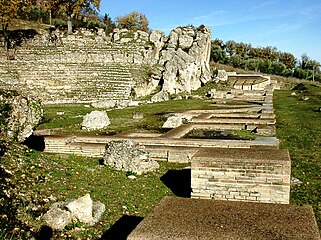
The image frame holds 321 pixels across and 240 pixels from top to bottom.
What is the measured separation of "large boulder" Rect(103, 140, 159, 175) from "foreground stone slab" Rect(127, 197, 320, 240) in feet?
14.7

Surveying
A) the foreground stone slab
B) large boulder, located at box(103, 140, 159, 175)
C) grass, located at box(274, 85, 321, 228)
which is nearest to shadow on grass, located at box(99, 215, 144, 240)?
the foreground stone slab

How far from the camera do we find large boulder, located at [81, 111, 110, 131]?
15966 mm

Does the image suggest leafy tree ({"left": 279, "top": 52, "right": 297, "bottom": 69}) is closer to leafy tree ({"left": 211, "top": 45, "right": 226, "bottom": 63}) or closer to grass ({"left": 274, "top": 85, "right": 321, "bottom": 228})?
leafy tree ({"left": 211, "top": 45, "right": 226, "bottom": 63})

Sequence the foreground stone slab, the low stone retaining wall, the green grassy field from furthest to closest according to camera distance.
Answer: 1. the low stone retaining wall
2. the green grassy field
3. the foreground stone slab

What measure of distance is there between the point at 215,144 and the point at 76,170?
4.60 m

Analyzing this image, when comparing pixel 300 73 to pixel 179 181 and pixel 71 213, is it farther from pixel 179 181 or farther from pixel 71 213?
pixel 71 213

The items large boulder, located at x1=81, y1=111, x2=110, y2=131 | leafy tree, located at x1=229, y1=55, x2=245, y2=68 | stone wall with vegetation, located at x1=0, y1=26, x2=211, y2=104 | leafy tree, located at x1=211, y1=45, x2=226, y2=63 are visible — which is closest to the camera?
large boulder, located at x1=81, y1=111, x2=110, y2=131

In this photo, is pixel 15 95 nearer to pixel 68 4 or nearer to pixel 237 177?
pixel 237 177

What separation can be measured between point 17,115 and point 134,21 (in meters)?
75.4

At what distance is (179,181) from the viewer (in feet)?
29.0

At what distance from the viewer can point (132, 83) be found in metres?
36.0

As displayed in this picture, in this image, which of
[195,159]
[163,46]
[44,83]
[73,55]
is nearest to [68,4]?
[73,55]

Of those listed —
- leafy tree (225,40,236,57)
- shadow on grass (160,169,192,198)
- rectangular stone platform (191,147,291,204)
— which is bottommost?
shadow on grass (160,169,192,198)

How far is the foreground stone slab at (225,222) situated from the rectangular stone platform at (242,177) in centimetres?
175
